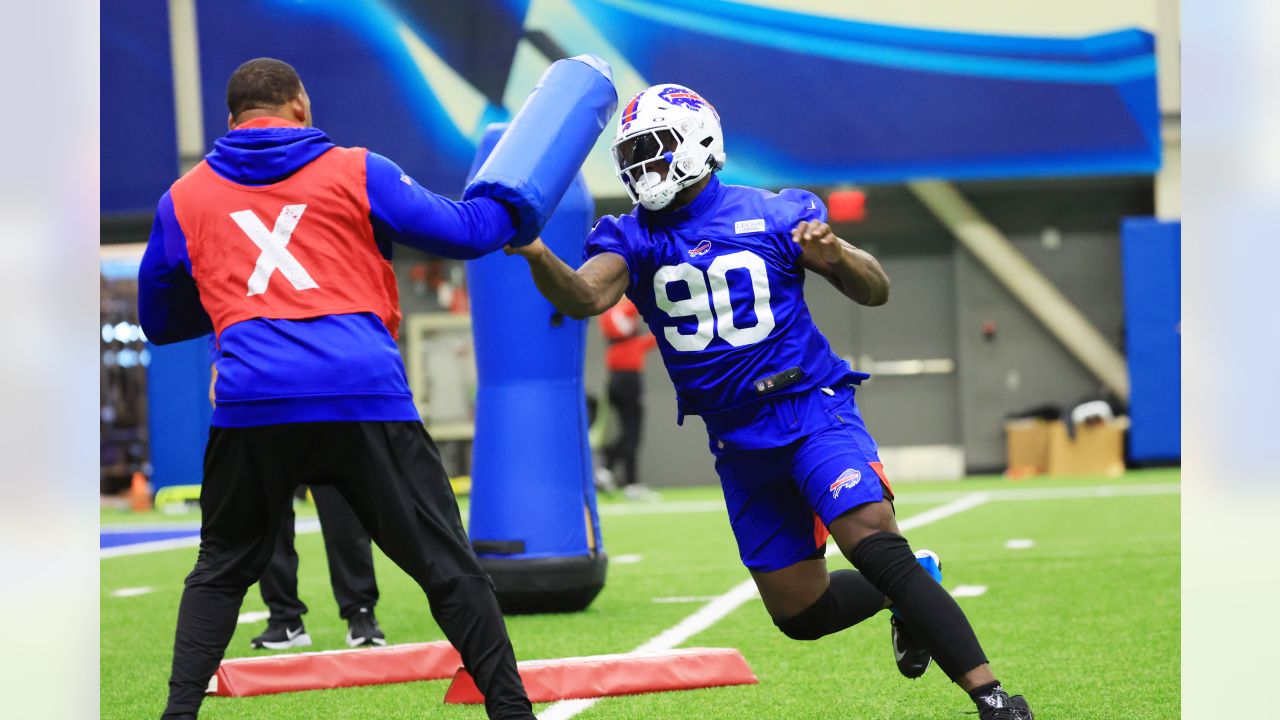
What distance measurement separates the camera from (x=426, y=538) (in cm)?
353

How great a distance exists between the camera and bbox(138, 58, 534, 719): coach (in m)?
3.47

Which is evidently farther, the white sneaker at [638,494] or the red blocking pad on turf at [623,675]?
the white sneaker at [638,494]

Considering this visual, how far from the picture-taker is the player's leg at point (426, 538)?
11.4 feet

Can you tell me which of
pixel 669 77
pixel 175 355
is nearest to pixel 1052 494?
pixel 669 77

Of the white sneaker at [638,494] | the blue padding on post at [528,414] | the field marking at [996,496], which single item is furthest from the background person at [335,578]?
the white sneaker at [638,494]

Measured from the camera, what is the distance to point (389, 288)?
373cm

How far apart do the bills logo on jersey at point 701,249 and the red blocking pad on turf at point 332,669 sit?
1.93m

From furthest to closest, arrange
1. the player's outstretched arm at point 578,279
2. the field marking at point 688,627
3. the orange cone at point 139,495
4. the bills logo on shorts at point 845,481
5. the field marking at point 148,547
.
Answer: the orange cone at point 139,495
the field marking at point 148,547
the field marking at point 688,627
the bills logo on shorts at point 845,481
the player's outstretched arm at point 578,279

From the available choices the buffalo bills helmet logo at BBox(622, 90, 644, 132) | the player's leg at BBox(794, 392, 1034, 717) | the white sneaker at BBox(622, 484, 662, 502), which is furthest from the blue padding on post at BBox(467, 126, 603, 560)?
the white sneaker at BBox(622, 484, 662, 502)

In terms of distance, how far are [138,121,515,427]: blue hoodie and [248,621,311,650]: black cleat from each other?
2785mm

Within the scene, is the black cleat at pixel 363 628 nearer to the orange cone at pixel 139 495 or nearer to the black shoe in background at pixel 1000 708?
the black shoe in background at pixel 1000 708

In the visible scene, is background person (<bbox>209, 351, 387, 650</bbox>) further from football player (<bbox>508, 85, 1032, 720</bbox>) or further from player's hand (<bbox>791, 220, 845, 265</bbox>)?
player's hand (<bbox>791, 220, 845, 265</bbox>)

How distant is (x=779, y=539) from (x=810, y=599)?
0.69ft
